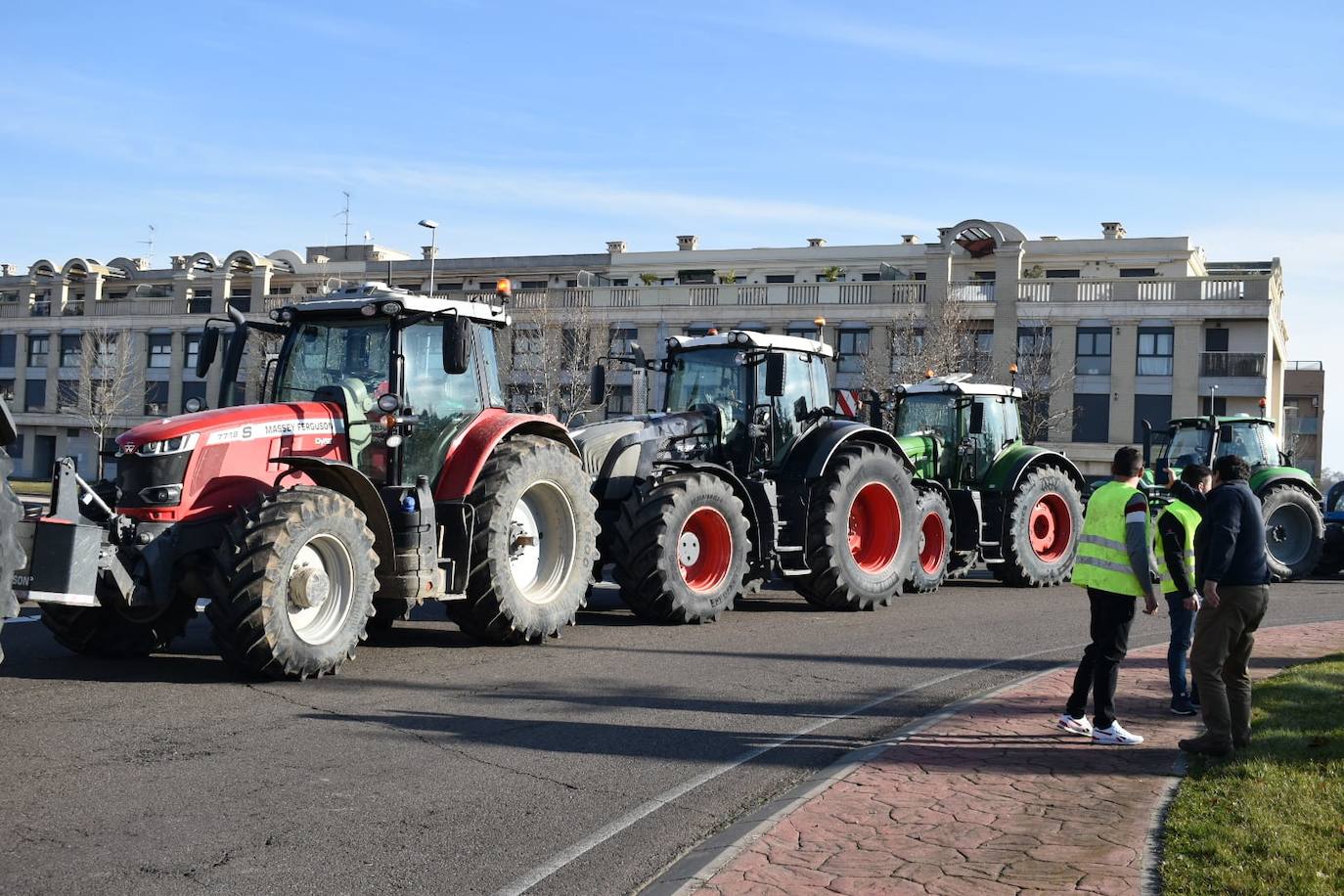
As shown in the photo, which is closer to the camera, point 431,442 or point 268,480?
point 268,480

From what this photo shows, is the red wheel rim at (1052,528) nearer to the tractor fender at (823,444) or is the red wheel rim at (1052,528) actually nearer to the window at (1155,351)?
the tractor fender at (823,444)

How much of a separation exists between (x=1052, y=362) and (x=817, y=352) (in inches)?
1348

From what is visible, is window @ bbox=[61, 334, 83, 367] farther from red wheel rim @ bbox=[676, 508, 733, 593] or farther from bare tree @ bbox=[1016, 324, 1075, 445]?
red wheel rim @ bbox=[676, 508, 733, 593]

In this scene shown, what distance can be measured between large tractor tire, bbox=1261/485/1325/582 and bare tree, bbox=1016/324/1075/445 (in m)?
25.0

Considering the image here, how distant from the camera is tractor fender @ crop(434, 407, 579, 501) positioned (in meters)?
11.1

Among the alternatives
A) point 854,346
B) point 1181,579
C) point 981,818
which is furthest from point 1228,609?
point 854,346

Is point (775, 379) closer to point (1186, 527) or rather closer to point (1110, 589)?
point (1186, 527)

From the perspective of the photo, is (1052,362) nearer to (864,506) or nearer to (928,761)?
(864,506)

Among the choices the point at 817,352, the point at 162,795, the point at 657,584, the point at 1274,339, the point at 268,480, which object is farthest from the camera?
the point at 1274,339

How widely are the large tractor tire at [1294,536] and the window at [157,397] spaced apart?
5138cm

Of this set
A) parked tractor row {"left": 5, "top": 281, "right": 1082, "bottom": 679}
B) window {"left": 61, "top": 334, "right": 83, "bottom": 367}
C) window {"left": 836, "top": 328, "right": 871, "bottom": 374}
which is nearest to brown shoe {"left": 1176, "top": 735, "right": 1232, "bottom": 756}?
Answer: parked tractor row {"left": 5, "top": 281, "right": 1082, "bottom": 679}

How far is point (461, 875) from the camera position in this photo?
221 inches

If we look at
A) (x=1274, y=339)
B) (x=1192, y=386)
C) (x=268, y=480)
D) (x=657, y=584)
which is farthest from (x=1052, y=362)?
(x=268, y=480)

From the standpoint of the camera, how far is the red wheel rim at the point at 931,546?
17734 millimetres
